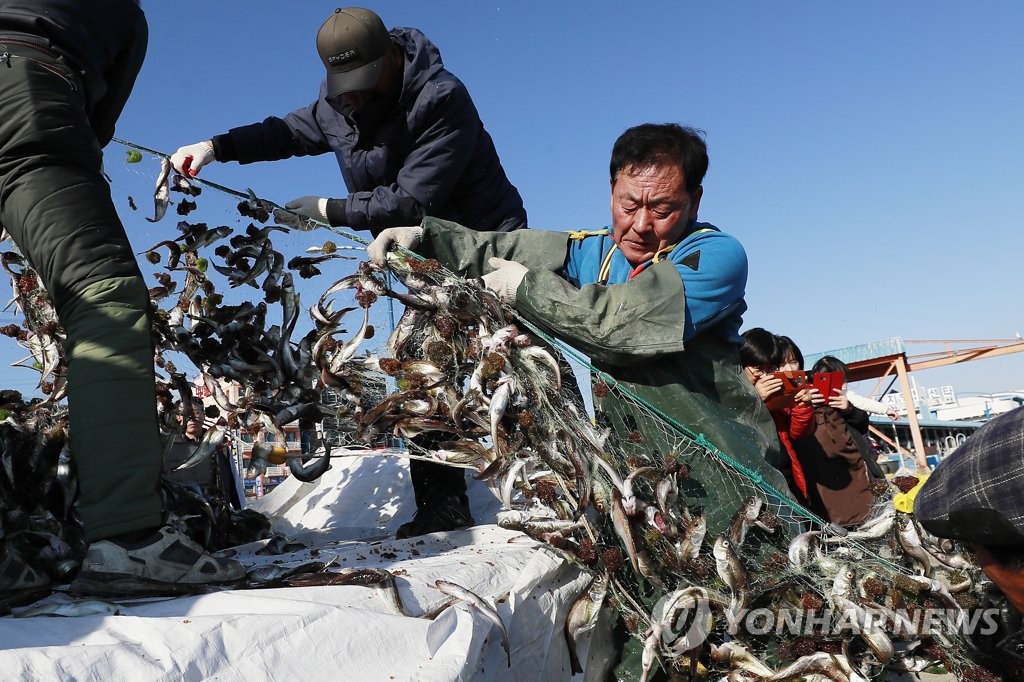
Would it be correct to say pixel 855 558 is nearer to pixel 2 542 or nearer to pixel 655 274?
pixel 655 274

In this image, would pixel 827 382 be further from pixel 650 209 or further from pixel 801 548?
pixel 801 548

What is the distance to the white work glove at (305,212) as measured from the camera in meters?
2.89

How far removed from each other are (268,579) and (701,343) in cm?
143

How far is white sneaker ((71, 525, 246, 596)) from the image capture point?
162 cm

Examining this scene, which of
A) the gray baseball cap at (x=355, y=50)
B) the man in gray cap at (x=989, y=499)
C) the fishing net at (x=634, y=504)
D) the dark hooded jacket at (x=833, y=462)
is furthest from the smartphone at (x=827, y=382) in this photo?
the man in gray cap at (x=989, y=499)

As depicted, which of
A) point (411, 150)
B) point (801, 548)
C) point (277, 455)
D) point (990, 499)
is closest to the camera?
point (990, 499)

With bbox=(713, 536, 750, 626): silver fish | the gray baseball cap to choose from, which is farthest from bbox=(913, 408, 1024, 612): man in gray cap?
the gray baseball cap

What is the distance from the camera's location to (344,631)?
1.48m

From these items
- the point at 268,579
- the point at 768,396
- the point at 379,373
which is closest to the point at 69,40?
the point at 379,373

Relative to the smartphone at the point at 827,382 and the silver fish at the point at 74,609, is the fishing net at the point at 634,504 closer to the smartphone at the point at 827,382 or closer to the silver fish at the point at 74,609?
the silver fish at the point at 74,609

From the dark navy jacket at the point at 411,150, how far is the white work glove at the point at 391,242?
0.47 m

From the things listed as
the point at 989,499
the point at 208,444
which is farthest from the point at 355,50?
the point at 989,499

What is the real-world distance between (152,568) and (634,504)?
1.13 m

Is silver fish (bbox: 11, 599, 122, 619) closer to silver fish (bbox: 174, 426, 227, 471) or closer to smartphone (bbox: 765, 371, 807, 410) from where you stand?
silver fish (bbox: 174, 426, 227, 471)
